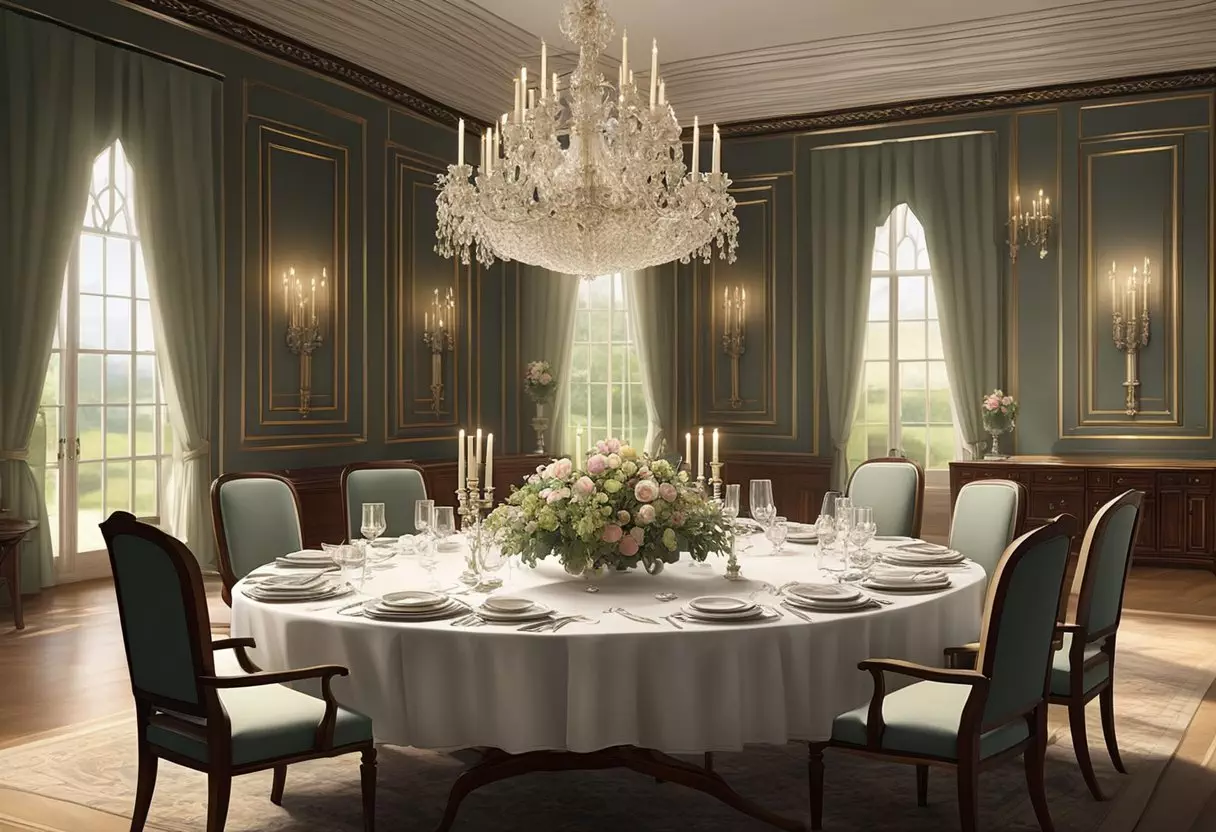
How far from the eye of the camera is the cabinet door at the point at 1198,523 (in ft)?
24.4

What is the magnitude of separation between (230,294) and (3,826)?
4.18 m

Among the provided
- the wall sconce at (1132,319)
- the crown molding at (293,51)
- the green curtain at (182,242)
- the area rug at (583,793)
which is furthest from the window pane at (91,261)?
the wall sconce at (1132,319)

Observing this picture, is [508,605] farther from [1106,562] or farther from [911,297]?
[911,297]

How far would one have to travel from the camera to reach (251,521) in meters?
4.37

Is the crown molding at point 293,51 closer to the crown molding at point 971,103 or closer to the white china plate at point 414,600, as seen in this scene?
the crown molding at point 971,103

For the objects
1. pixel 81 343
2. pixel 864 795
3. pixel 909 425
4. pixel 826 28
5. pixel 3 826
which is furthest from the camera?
pixel 909 425

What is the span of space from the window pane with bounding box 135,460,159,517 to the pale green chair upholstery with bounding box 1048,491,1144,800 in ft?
19.6

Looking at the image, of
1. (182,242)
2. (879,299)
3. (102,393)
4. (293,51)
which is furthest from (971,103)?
(102,393)

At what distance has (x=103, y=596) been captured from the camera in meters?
6.58

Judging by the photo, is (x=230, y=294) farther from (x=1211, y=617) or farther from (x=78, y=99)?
(x=1211, y=617)

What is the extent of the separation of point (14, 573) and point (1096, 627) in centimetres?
508

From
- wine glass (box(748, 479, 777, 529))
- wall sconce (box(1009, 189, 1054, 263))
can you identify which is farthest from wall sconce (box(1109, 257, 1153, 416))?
wine glass (box(748, 479, 777, 529))

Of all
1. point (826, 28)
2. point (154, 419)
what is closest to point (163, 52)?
point (154, 419)

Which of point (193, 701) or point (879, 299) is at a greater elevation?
point (879, 299)
